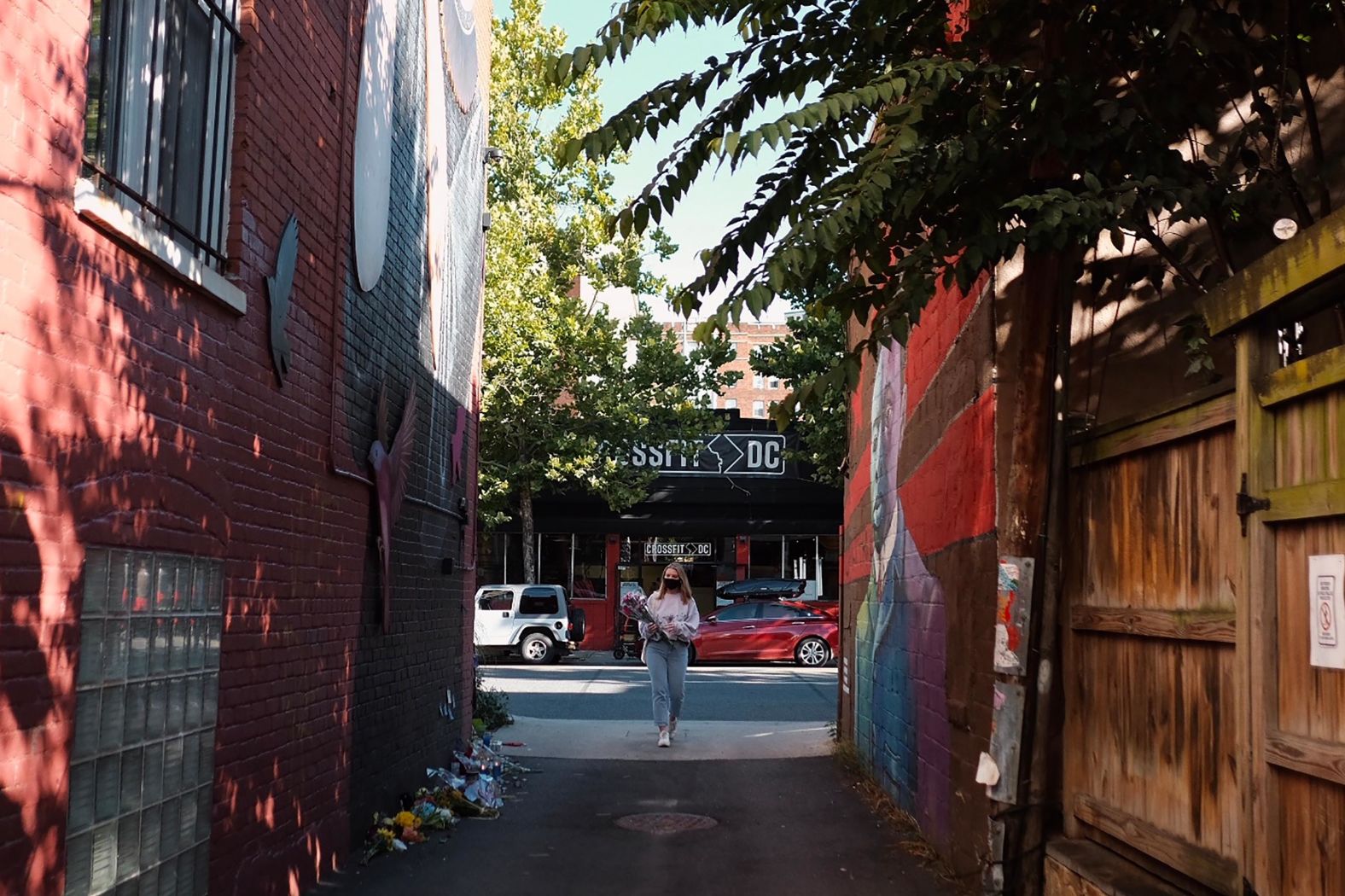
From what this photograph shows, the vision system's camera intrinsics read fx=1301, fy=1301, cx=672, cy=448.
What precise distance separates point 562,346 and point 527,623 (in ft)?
19.5

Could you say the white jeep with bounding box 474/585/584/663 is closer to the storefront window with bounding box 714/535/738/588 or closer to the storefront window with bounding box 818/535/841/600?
the storefront window with bounding box 714/535/738/588

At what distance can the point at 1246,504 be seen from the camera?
12.9 ft

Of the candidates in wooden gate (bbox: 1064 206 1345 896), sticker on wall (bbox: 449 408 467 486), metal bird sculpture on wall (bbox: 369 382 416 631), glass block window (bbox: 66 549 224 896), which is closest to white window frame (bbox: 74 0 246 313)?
glass block window (bbox: 66 549 224 896)

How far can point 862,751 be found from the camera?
37.0 feet

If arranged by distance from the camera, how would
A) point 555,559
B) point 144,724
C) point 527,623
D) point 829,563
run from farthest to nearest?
1. point 555,559
2. point 829,563
3. point 527,623
4. point 144,724

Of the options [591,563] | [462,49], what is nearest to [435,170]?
[462,49]

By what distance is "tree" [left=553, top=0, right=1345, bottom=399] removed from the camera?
492cm

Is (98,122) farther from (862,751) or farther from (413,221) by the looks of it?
(862,751)

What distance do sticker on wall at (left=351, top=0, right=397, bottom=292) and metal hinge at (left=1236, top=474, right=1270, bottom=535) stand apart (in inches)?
211

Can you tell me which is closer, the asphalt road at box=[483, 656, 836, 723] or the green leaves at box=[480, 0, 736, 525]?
the asphalt road at box=[483, 656, 836, 723]

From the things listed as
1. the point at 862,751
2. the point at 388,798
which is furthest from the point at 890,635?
the point at 388,798

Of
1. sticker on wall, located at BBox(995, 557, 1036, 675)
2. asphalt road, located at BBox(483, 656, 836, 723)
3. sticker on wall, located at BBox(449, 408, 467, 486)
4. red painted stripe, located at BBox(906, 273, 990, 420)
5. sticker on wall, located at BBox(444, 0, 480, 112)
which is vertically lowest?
asphalt road, located at BBox(483, 656, 836, 723)

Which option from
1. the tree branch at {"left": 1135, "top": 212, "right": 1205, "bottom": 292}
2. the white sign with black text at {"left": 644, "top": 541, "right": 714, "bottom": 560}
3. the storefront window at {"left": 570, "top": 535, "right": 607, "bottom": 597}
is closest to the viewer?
the tree branch at {"left": 1135, "top": 212, "right": 1205, "bottom": 292}

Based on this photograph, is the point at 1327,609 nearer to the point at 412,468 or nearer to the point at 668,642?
the point at 412,468
